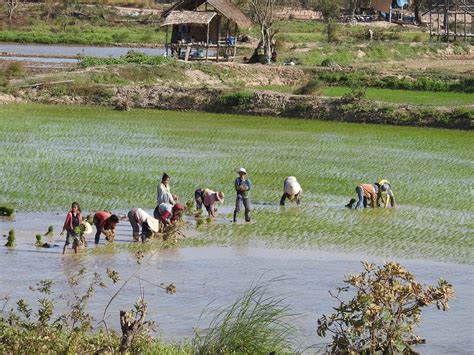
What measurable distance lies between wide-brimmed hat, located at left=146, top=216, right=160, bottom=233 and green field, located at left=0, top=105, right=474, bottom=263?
3.56 feet

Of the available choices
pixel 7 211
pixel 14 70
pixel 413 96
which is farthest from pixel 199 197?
pixel 413 96

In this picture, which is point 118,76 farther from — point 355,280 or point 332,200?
point 355,280

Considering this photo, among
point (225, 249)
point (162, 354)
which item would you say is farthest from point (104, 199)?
point (162, 354)

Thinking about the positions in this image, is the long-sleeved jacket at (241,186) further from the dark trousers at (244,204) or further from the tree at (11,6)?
the tree at (11,6)

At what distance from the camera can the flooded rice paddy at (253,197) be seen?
49.8 feet

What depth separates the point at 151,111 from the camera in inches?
1455

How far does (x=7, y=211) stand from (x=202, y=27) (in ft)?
113

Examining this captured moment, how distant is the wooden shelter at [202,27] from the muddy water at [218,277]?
106ft

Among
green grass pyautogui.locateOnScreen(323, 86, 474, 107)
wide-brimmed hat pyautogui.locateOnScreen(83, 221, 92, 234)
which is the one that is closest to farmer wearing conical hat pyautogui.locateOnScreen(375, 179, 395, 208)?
wide-brimmed hat pyautogui.locateOnScreen(83, 221, 92, 234)

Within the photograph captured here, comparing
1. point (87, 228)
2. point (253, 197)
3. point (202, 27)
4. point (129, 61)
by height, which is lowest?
point (253, 197)

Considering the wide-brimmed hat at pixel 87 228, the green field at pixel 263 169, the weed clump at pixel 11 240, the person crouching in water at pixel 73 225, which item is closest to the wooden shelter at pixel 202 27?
the green field at pixel 263 169

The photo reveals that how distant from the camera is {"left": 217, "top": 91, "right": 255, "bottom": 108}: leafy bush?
122 feet

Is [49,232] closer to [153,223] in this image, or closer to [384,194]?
[153,223]

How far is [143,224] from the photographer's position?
687 inches
